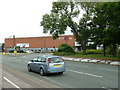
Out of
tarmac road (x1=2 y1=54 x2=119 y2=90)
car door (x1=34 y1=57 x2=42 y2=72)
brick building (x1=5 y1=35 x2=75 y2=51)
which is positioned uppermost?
brick building (x1=5 y1=35 x2=75 y2=51)

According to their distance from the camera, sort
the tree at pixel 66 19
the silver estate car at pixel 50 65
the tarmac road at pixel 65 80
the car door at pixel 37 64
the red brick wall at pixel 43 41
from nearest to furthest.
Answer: the tarmac road at pixel 65 80 → the silver estate car at pixel 50 65 → the car door at pixel 37 64 → the tree at pixel 66 19 → the red brick wall at pixel 43 41

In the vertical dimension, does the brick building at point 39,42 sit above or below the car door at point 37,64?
above

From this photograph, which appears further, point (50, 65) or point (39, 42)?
point (39, 42)

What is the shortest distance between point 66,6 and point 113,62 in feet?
62.4

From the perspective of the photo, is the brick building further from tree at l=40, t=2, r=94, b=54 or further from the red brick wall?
tree at l=40, t=2, r=94, b=54

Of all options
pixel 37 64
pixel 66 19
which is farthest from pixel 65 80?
pixel 66 19

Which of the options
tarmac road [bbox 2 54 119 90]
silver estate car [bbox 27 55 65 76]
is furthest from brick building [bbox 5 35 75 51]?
tarmac road [bbox 2 54 119 90]

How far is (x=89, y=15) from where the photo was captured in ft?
110

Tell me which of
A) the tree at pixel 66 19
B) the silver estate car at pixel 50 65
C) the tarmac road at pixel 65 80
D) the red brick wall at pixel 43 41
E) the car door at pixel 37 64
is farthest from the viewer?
the red brick wall at pixel 43 41

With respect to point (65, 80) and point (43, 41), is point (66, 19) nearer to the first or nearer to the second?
point (65, 80)

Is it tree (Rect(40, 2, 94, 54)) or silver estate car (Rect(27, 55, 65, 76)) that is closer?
silver estate car (Rect(27, 55, 65, 76))

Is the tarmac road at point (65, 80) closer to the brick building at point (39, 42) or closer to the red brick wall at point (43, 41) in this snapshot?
the brick building at point (39, 42)

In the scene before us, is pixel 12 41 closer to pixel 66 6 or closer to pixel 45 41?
pixel 45 41

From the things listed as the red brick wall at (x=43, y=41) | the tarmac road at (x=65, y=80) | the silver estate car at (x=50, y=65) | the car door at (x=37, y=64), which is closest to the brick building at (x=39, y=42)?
the red brick wall at (x=43, y=41)
